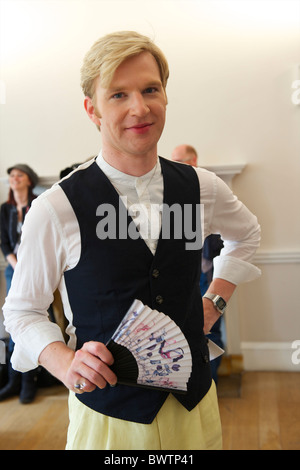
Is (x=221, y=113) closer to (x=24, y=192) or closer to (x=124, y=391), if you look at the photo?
(x=24, y=192)

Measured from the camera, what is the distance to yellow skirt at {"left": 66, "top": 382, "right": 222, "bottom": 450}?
1010 millimetres

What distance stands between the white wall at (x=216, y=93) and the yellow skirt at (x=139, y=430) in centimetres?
45

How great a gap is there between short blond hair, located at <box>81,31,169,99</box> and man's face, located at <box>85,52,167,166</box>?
0.04ft

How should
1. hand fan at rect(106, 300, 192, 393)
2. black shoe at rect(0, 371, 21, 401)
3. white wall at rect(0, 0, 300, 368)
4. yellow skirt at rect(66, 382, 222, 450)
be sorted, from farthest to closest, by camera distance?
black shoe at rect(0, 371, 21, 401) → white wall at rect(0, 0, 300, 368) → yellow skirt at rect(66, 382, 222, 450) → hand fan at rect(106, 300, 192, 393)

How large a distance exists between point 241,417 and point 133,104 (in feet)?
3.77

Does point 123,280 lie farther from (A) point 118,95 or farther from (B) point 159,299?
(A) point 118,95

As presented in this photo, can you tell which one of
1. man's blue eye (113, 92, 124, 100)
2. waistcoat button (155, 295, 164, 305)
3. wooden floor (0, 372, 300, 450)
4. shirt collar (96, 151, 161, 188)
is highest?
man's blue eye (113, 92, 124, 100)

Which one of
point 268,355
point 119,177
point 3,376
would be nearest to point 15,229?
point 3,376

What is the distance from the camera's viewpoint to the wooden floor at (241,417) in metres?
1.52

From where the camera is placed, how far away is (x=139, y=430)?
101 centimetres

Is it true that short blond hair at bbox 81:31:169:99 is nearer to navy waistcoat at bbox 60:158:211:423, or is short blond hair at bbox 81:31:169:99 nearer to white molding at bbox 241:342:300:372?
navy waistcoat at bbox 60:158:211:423

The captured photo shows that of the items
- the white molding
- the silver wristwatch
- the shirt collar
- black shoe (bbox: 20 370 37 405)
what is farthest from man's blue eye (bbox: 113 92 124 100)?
black shoe (bbox: 20 370 37 405)

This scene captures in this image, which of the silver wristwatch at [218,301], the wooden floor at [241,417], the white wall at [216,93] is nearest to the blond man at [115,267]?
the silver wristwatch at [218,301]

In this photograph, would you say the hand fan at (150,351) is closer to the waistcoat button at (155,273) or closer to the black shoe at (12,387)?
the waistcoat button at (155,273)
